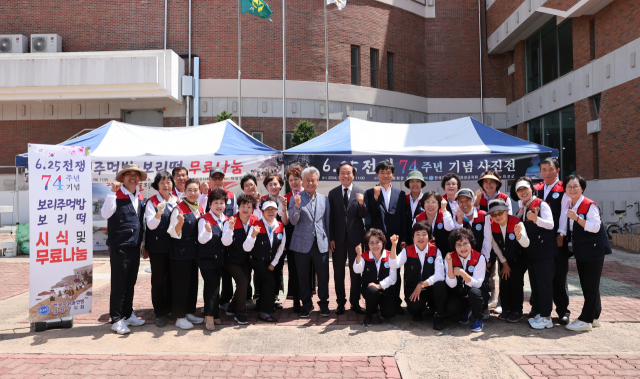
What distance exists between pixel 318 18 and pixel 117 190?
16498mm

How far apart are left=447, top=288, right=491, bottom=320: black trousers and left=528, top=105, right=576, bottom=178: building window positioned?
14853 mm

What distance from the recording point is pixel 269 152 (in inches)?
400

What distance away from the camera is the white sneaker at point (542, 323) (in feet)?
16.9

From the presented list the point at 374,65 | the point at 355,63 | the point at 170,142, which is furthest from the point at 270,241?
the point at 374,65

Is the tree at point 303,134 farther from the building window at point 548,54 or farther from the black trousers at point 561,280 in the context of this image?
the black trousers at point 561,280

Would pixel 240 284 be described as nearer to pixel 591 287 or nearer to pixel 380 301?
pixel 380 301

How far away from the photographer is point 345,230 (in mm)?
5875

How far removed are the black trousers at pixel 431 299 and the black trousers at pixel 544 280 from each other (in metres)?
1.07

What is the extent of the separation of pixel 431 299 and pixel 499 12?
67.5 ft

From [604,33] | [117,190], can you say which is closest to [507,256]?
[117,190]

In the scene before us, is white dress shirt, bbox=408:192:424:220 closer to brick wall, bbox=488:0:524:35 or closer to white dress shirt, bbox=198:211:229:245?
white dress shirt, bbox=198:211:229:245

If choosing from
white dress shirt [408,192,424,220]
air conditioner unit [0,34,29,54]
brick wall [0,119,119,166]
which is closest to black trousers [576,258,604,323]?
white dress shirt [408,192,424,220]

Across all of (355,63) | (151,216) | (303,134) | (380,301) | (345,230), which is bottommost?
(380,301)

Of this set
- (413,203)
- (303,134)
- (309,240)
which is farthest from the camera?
(303,134)
